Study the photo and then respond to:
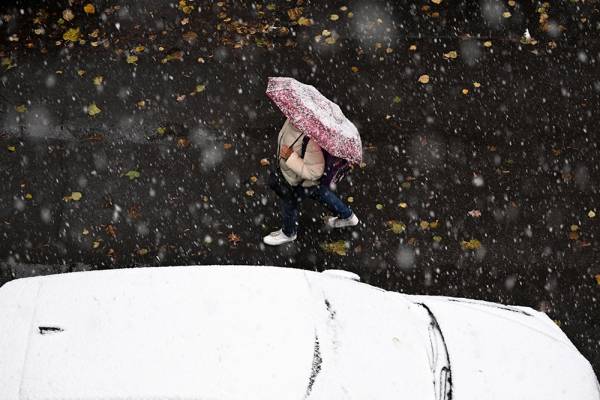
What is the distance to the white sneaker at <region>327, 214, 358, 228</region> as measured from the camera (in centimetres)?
494

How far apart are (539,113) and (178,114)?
404cm

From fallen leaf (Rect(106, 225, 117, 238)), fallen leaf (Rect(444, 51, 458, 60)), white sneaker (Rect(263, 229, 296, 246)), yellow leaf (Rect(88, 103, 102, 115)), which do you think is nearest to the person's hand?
white sneaker (Rect(263, 229, 296, 246))

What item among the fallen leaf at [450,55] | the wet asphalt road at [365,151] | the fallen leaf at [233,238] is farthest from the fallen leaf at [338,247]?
the fallen leaf at [450,55]

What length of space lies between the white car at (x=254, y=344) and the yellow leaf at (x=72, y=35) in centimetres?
398

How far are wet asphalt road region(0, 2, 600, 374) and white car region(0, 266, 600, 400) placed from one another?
4.61 feet

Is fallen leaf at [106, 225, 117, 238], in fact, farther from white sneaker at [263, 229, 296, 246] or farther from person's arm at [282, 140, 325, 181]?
person's arm at [282, 140, 325, 181]

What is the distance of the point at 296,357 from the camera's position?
8.96ft

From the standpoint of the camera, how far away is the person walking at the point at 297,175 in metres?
3.81

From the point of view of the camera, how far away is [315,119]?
3.53 m

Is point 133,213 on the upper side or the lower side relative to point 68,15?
lower

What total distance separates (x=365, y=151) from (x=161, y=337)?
344 centimetres

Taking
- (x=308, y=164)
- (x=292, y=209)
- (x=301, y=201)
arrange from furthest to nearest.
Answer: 1. (x=292, y=209)
2. (x=301, y=201)
3. (x=308, y=164)

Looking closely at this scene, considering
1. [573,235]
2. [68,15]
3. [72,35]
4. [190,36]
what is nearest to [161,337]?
[573,235]

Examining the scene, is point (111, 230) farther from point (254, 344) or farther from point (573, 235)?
point (573, 235)
